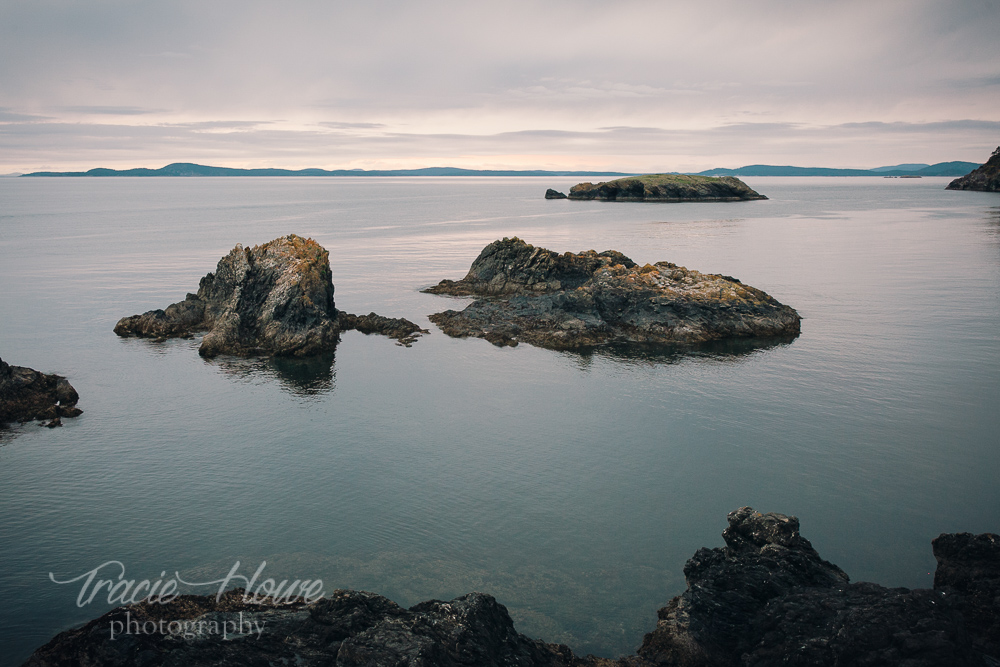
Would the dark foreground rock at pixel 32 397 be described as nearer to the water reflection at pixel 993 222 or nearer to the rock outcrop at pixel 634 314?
the rock outcrop at pixel 634 314

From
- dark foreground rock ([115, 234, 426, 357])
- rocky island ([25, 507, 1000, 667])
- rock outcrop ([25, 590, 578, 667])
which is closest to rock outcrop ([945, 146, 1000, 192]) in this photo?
dark foreground rock ([115, 234, 426, 357])

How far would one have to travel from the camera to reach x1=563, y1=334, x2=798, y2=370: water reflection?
31.3 meters

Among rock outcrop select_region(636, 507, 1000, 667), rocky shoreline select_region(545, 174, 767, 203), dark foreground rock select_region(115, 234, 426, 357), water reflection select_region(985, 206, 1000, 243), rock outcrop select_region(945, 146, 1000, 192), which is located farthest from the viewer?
rocky shoreline select_region(545, 174, 767, 203)

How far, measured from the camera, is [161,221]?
4213 inches

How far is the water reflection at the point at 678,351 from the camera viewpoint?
31344 mm

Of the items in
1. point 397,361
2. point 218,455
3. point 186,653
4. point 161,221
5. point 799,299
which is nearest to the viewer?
point 186,653

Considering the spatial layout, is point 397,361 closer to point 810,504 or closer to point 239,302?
point 239,302

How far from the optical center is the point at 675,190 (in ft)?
574

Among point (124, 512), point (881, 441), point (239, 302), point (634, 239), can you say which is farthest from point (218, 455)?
point (634, 239)

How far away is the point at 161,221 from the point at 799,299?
10328 cm

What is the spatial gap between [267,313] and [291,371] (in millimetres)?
5420

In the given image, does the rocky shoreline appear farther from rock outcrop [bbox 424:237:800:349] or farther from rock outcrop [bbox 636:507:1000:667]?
rock outcrop [bbox 636:507:1000:667]

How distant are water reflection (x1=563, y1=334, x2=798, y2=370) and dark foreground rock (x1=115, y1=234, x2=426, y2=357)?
35.6ft

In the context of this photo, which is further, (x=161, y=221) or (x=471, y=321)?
(x=161, y=221)
